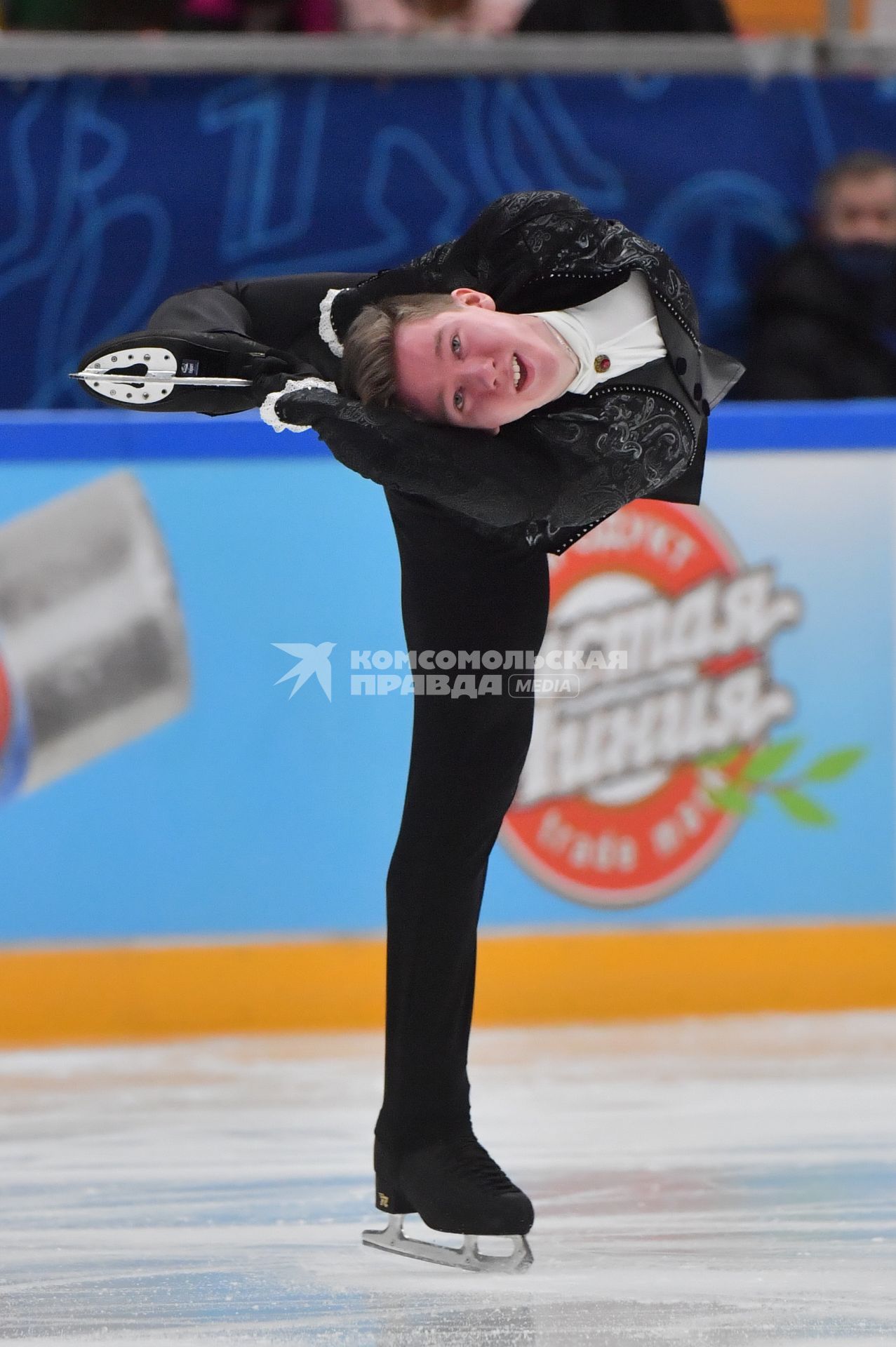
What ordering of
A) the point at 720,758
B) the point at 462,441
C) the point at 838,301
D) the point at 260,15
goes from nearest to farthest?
the point at 462,441 → the point at 720,758 → the point at 838,301 → the point at 260,15

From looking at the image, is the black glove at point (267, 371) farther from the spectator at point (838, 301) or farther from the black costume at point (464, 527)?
the spectator at point (838, 301)

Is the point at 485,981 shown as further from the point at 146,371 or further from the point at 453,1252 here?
the point at 146,371

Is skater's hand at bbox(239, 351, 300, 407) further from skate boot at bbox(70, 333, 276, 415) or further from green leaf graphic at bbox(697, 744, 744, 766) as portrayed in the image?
green leaf graphic at bbox(697, 744, 744, 766)

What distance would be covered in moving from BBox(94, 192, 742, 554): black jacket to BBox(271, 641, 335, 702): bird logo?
914mm

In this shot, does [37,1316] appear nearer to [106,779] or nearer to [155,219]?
[106,779]

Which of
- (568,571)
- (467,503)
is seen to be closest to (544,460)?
(467,503)

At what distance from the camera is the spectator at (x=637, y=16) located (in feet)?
12.0

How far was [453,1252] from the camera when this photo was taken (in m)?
1.83

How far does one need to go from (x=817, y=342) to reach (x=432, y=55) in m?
1.00

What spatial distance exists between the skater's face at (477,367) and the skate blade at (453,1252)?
0.89 metres

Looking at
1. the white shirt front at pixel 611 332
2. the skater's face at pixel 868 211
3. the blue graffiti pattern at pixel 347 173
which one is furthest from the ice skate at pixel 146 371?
the skater's face at pixel 868 211

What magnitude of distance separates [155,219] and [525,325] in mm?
1971

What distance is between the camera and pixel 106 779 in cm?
281

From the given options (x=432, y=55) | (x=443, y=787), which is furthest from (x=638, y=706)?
(x=432, y=55)
